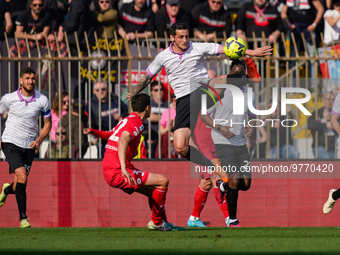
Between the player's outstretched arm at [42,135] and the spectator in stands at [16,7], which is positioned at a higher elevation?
the spectator in stands at [16,7]

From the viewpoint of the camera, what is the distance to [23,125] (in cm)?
1213

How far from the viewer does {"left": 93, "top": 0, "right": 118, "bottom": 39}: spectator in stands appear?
1469 centimetres

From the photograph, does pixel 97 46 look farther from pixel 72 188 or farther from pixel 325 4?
pixel 325 4

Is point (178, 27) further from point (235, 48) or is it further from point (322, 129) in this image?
point (322, 129)

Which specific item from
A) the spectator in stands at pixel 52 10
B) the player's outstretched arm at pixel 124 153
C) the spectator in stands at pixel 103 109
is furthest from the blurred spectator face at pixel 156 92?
the player's outstretched arm at pixel 124 153

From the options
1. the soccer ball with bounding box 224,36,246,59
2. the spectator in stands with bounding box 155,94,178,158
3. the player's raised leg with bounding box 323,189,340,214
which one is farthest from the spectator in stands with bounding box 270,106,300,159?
the soccer ball with bounding box 224,36,246,59

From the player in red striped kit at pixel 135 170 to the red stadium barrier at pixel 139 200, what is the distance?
3410 mm

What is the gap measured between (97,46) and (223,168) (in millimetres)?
3449

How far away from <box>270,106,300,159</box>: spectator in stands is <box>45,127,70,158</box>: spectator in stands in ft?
10.9

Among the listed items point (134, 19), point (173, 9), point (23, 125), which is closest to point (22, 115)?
point (23, 125)

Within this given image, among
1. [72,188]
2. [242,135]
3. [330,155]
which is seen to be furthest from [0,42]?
[330,155]

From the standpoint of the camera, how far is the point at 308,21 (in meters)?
15.7

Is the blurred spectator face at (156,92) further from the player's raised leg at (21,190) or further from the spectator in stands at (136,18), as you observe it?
the player's raised leg at (21,190)

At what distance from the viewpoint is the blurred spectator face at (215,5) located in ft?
49.5
